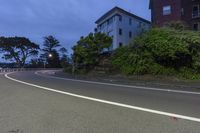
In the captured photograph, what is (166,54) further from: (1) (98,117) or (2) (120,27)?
(2) (120,27)

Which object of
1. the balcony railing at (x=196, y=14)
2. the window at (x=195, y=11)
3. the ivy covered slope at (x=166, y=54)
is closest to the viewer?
the ivy covered slope at (x=166, y=54)

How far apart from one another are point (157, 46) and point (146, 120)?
53.7 ft

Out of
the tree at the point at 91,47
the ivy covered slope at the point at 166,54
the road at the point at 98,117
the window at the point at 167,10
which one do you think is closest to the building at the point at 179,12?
the window at the point at 167,10

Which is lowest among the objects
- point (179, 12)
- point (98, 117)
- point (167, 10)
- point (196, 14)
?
point (98, 117)

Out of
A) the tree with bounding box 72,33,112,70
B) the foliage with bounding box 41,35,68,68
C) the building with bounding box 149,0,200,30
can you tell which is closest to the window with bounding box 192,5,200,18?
the building with bounding box 149,0,200,30

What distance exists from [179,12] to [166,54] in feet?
70.6

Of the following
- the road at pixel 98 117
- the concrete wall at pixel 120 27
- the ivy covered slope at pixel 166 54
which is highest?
the concrete wall at pixel 120 27

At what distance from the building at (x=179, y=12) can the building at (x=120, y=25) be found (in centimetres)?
717

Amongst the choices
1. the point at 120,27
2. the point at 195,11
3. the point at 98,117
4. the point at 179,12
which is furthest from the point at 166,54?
the point at 120,27

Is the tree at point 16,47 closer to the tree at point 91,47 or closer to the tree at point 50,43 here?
the tree at point 50,43

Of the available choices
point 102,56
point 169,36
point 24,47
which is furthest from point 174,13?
point 24,47

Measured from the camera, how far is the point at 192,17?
1640 inches

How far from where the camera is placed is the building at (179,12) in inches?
1631

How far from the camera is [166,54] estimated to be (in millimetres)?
22141
